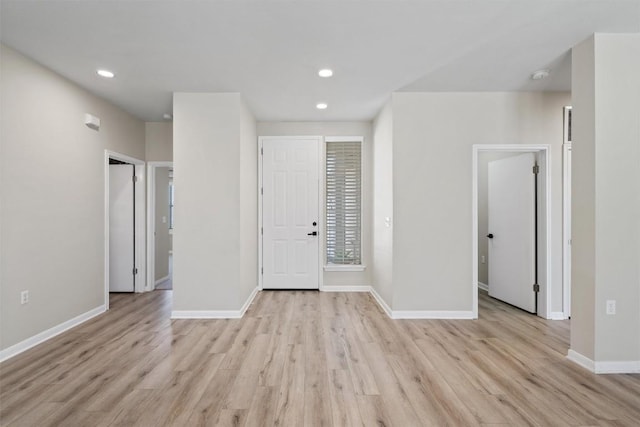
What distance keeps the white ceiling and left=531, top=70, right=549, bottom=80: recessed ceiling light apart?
5 centimetres

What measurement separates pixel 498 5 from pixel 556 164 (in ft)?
7.76

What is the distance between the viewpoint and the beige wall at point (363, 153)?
4.98 meters

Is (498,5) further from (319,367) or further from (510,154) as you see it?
(319,367)

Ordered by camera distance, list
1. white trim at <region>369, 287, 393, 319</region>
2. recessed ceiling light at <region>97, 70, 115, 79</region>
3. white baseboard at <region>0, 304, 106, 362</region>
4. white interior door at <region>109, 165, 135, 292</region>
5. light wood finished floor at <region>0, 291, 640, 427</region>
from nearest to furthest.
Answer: light wood finished floor at <region>0, 291, 640, 427</region> → white baseboard at <region>0, 304, 106, 362</region> → recessed ceiling light at <region>97, 70, 115, 79</region> → white trim at <region>369, 287, 393, 319</region> → white interior door at <region>109, 165, 135, 292</region>

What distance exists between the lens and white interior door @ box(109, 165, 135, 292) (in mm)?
4945

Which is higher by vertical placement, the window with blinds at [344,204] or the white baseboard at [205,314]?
the window with blinds at [344,204]

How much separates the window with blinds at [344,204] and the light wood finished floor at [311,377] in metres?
1.51

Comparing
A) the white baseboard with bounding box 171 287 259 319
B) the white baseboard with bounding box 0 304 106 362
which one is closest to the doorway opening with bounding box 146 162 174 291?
the white baseboard with bounding box 0 304 106 362

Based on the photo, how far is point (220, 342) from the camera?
305cm

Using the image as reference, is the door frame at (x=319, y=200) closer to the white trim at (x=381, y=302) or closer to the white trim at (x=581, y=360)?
the white trim at (x=381, y=302)

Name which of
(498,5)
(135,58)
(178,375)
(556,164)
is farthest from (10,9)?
(556,164)

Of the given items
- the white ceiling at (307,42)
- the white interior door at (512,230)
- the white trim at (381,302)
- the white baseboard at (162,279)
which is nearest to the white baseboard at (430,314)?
the white trim at (381,302)

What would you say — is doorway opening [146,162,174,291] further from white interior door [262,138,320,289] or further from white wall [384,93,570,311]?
white wall [384,93,570,311]

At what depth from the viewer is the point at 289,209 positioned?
498 cm
